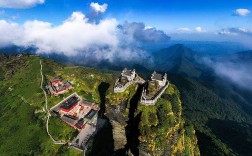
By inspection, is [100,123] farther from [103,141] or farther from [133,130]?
[133,130]

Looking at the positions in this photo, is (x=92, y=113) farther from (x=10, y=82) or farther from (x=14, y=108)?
(x=10, y=82)

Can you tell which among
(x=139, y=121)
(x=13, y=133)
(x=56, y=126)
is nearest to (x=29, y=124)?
(x=13, y=133)

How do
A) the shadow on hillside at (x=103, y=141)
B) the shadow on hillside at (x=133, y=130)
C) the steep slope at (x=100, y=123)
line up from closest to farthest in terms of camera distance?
the shadow on hillside at (x=133, y=130) → the steep slope at (x=100, y=123) → the shadow on hillside at (x=103, y=141)

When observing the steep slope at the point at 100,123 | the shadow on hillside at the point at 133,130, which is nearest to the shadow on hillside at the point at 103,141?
the steep slope at the point at 100,123

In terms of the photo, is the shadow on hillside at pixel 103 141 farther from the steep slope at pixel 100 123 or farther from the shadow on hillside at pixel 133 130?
the shadow on hillside at pixel 133 130

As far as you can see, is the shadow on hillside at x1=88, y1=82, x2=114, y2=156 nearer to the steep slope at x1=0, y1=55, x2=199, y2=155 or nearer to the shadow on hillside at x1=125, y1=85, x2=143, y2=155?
the steep slope at x1=0, y1=55, x2=199, y2=155

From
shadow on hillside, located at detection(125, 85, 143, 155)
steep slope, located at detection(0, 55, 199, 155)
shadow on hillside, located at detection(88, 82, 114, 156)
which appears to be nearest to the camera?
shadow on hillside, located at detection(125, 85, 143, 155)

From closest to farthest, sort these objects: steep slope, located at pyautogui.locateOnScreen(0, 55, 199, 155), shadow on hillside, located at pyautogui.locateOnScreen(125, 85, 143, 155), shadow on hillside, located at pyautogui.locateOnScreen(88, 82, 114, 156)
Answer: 1. shadow on hillside, located at pyautogui.locateOnScreen(125, 85, 143, 155)
2. steep slope, located at pyautogui.locateOnScreen(0, 55, 199, 155)
3. shadow on hillside, located at pyautogui.locateOnScreen(88, 82, 114, 156)

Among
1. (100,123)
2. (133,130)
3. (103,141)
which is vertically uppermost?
(133,130)

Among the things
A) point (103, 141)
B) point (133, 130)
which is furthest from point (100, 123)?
point (133, 130)

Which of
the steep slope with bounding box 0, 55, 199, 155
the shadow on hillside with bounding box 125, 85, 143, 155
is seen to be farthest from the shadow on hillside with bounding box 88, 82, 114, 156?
the shadow on hillside with bounding box 125, 85, 143, 155

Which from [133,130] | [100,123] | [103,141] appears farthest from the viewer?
[100,123]
